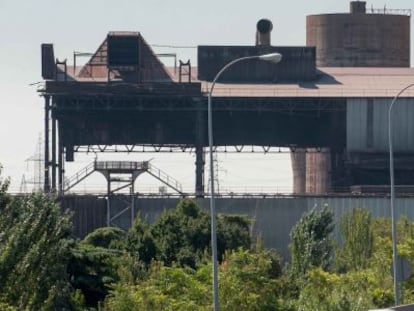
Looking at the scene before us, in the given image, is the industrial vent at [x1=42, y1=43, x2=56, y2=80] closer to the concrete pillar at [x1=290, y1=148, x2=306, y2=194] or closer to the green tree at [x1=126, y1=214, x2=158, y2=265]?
the concrete pillar at [x1=290, y1=148, x2=306, y2=194]

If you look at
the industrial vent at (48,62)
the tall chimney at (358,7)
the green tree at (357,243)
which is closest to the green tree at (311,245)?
the green tree at (357,243)

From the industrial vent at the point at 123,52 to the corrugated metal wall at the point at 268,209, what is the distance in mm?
16071

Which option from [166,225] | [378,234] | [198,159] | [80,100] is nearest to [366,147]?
[198,159]

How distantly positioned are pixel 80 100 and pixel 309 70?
1897cm

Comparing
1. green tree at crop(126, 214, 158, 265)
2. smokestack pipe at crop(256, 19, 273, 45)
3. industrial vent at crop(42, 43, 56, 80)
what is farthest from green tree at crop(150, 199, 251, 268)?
smokestack pipe at crop(256, 19, 273, 45)

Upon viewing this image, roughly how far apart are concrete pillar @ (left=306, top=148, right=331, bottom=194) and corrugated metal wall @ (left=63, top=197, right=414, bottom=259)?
2238cm

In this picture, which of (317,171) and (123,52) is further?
(317,171)

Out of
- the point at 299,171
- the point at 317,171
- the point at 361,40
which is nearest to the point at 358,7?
the point at 361,40

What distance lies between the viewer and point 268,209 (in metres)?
111

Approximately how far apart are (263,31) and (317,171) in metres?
12.6

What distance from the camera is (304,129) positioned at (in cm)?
12769

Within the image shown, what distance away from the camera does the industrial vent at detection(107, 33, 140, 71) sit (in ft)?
408

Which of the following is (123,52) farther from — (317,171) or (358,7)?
(358,7)

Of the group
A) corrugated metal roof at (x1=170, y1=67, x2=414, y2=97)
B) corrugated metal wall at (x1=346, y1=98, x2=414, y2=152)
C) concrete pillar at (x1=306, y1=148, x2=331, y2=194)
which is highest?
corrugated metal roof at (x1=170, y1=67, x2=414, y2=97)
